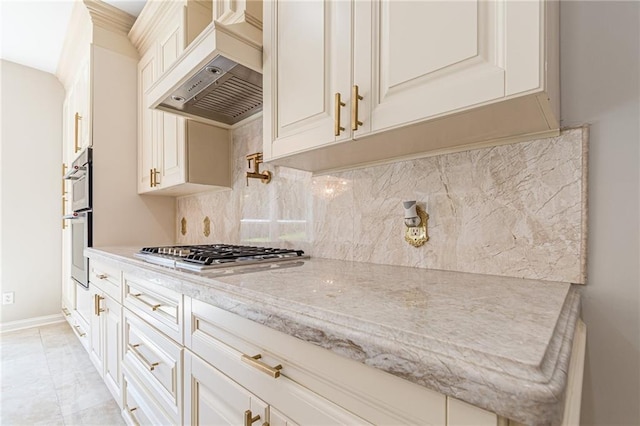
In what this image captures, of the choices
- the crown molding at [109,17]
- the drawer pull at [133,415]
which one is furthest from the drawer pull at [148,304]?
the crown molding at [109,17]

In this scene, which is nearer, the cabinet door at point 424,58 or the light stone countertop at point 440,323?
the light stone countertop at point 440,323

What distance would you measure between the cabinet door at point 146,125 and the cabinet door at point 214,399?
1559mm

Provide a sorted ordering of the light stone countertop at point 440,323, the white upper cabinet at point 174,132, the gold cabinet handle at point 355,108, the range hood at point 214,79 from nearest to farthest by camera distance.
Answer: the light stone countertop at point 440,323, the gold cabinet handle at point 355,108, the range hood at point 214,79, the white upper cabinet at point 174,132

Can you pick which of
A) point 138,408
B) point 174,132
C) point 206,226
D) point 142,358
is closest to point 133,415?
point 138,408

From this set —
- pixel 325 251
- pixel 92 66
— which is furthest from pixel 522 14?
pixel 92 66

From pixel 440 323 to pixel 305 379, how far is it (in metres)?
0.28

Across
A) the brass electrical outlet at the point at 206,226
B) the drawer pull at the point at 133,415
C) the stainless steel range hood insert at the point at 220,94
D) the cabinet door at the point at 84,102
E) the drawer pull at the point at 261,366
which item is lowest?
the drawer pull at the point at 133,415

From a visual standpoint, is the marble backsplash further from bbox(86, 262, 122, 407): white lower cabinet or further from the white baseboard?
the white baseboard

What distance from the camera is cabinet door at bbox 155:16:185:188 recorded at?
1.79 metres

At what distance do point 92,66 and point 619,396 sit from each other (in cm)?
302

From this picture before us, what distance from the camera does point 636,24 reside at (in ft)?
2.38

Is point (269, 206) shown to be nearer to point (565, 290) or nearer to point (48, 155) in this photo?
point (565, 290)

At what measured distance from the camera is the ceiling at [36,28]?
2201 mm

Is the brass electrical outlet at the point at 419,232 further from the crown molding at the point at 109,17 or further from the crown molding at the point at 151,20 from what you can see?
the crown molding at the point at 109,17
